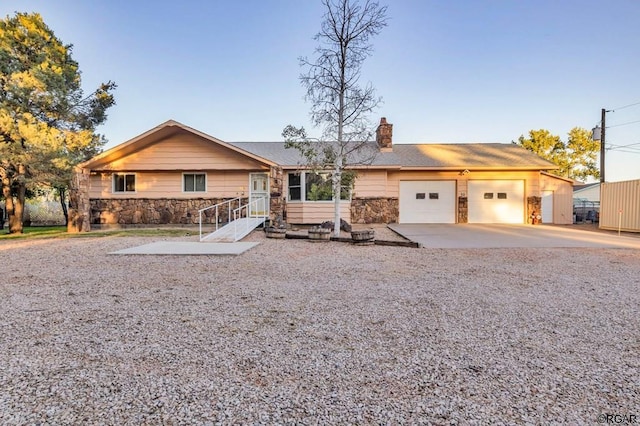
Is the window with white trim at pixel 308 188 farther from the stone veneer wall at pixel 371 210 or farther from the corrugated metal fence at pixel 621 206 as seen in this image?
the corrugated metal fence at pixel 621 206

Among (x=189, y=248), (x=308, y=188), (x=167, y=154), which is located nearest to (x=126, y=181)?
(x=167, y=154)

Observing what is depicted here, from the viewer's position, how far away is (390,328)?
332 centimetres

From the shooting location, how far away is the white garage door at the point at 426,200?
1595 centimetres

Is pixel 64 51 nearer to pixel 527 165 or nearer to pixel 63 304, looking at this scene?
pixel 63 304

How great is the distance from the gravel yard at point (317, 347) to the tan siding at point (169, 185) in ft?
28.2

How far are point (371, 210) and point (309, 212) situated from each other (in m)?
2.99

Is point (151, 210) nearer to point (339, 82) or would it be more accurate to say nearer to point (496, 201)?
point (339, 82)

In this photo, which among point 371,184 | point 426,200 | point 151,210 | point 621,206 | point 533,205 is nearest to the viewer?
point 621,206

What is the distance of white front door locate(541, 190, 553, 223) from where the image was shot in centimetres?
1633

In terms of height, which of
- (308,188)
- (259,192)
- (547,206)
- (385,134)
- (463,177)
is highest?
(385,134)

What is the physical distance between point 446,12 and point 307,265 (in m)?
11.7

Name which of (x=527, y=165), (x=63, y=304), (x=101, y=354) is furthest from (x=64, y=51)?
(x=527, y=165)

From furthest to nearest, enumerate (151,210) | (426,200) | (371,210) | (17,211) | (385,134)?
1. (385,134)
2. (426,200)
3. (371,210)
4. (17,211)
5. (151,210)

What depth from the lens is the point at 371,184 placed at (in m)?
15.3
